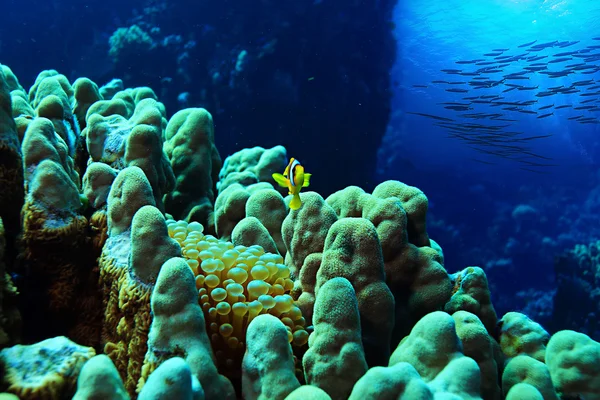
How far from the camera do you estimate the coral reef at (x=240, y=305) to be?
153 centimetres

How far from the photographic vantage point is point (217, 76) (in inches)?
557

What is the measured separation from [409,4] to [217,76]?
13.3m

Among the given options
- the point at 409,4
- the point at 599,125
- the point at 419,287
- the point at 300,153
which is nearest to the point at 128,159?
the point at 419,287

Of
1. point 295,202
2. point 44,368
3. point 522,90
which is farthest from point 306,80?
point 522,90

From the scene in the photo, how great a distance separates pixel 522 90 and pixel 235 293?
93.3 feet

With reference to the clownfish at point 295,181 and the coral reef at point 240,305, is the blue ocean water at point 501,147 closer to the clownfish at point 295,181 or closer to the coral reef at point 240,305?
the coral reef at point 240,305

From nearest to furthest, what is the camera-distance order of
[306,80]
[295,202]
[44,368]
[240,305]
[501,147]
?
[44,368], [240,305], [295,202], [306,80], [501,147]

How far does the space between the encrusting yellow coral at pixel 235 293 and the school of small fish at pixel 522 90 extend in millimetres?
10314

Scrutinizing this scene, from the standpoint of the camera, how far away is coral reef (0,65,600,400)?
1525mm

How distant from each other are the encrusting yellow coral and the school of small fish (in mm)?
10314

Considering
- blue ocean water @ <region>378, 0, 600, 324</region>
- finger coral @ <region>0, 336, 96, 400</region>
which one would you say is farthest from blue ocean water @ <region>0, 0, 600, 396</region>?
finger coral @ <region>0, 336, 96, 400</region>

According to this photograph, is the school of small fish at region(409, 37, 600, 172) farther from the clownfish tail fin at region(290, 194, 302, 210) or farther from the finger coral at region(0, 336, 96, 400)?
the finger coral at region(0, 336, 96, 400)

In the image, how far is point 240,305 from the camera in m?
1.88

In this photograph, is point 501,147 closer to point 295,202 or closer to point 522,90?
point 522,90
